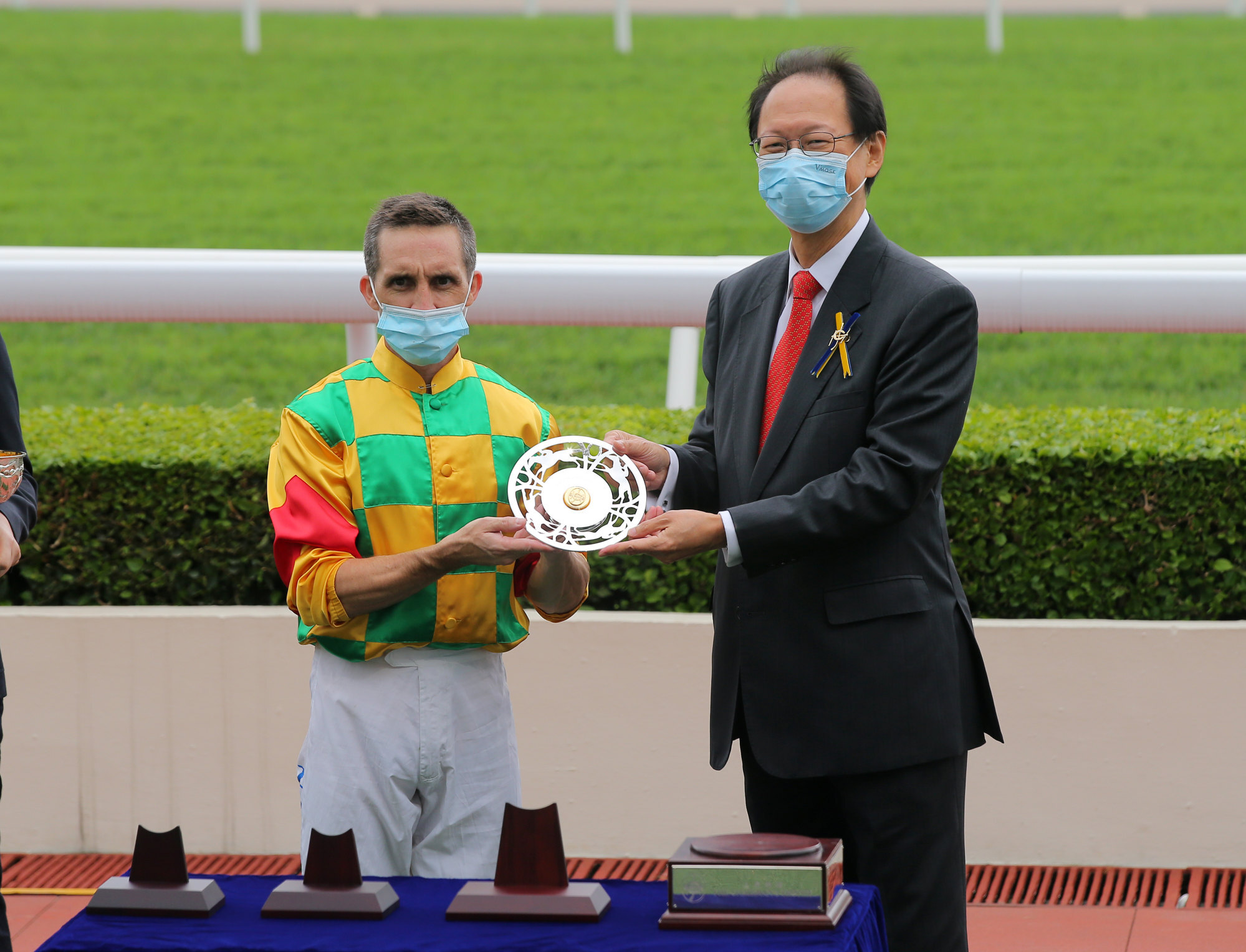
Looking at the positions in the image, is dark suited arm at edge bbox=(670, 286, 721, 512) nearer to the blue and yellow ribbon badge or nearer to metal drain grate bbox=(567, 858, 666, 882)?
the blue and yellow ribbon badge

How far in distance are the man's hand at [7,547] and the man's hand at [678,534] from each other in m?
1.11

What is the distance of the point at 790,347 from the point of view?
10.5ft

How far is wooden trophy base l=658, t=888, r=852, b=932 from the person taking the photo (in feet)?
8.02

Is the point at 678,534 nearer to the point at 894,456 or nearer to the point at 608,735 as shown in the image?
the point at 894,456

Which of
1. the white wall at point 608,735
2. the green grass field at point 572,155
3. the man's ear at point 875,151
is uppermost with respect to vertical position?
the green grass field at point 572,155

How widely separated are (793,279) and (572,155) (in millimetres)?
12560

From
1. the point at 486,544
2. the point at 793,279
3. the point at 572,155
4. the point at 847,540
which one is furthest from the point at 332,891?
the point at 572,155

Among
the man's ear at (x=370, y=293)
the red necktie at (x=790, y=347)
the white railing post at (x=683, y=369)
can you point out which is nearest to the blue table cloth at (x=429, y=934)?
the red necktie at (x=790, y=347)

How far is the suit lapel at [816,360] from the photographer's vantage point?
3.12 metres

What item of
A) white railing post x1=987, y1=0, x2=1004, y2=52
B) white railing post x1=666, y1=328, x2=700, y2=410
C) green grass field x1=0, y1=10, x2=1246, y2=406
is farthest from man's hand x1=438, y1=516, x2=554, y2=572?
white railing post x1=987, y1=0, x2=1004, y2=52

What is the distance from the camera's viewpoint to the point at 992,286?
15.3ft

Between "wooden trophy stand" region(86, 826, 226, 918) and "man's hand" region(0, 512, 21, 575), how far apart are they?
649 mm

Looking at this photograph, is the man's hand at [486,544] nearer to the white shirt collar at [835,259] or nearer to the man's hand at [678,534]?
the man's hand at [678,534]

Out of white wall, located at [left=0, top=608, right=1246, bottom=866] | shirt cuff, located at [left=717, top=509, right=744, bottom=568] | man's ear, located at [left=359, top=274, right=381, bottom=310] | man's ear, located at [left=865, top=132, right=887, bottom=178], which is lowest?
white wall, located at [left=0, top=608, right=1246, bottom=866]
